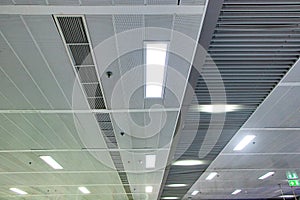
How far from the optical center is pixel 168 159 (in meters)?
7.46

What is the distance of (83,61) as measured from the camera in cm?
344

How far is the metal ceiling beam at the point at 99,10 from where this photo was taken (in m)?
2.62

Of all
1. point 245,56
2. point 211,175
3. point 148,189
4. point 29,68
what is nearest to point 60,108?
point 29,68

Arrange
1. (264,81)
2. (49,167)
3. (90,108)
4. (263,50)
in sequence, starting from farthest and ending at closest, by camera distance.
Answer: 1. (49,167)
2. (90,108)
3. (264,81)
4. (263,50)

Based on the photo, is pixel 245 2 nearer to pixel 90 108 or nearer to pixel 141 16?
pixel 141 16

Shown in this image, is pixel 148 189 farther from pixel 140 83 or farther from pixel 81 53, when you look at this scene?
pixel 81 53

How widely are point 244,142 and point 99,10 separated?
212 inches

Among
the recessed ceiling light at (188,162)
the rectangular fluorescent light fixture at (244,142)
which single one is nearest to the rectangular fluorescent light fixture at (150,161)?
the recessed ceiling light at (188,162)

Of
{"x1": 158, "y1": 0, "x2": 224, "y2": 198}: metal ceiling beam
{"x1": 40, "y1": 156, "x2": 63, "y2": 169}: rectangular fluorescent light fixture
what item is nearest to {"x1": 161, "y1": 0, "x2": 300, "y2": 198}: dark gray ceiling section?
{"x1": 158, "y1": 0, "x2": 224, "y2": 198}: metal ceiling beam

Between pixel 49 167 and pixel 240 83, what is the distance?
21.9 ft

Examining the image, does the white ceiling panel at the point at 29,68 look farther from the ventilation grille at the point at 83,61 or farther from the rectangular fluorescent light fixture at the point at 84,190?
the rectangular fluorescent light fixture at the point at 84,190

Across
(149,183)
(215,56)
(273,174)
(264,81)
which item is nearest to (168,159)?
(149,183)

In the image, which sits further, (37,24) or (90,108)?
(90,108)

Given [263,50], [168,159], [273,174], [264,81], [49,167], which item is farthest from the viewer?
[273,174]
